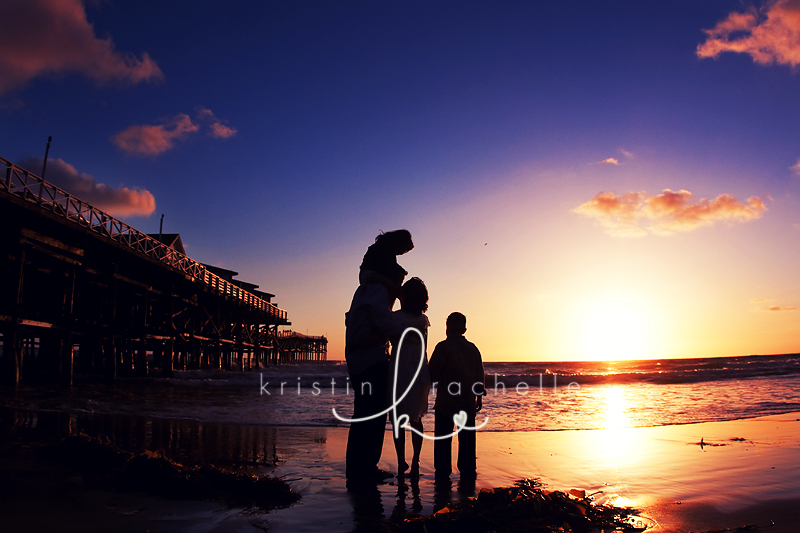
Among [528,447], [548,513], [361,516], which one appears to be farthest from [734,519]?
[528,447]

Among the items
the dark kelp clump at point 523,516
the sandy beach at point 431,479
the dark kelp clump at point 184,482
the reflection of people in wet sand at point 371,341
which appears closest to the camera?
the dark kelp clump at point 523,516

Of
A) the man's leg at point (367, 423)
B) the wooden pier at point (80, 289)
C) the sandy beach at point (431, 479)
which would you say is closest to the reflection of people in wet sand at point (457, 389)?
the sandy beach at point (431, 479)

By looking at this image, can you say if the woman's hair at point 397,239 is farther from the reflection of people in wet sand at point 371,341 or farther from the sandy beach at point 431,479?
the sandy beach at point 431,479

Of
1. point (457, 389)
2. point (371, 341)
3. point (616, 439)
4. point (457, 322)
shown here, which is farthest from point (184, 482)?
point (616, 439)

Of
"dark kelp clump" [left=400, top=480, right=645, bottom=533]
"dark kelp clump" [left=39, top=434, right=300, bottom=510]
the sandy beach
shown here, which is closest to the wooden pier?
the sandy beach

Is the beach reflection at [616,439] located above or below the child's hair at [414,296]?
below

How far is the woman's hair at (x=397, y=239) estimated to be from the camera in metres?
3.71

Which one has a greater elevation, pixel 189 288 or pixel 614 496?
pixel 189 288

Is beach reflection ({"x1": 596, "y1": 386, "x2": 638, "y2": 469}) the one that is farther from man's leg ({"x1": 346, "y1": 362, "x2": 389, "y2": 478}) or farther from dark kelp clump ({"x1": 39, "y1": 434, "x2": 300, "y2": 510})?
dark kelp clump ({"x1": 39, "y1": 434, "x2": 300, "y2": 510})

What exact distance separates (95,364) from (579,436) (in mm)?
21158

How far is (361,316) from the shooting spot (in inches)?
139

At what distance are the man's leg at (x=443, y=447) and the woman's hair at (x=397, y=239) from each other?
1.65 meters

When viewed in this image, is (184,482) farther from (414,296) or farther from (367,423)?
(414,296)

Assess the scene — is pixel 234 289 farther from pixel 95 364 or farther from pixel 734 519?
pixel 734 519
